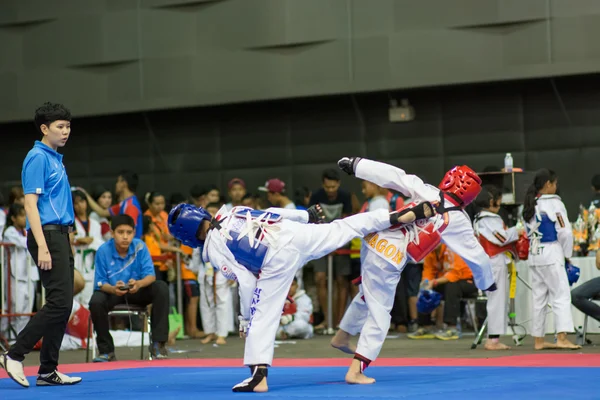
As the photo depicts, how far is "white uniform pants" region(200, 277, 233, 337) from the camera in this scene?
10.1 m

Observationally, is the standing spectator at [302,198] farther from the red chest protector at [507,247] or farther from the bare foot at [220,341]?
the red chest protector at [507,247]

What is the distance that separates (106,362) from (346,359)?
195 centimetres

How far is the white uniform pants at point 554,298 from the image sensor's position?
8344 millimetres

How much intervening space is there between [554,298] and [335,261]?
3322mm

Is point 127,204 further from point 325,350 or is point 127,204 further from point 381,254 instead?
point 381,254

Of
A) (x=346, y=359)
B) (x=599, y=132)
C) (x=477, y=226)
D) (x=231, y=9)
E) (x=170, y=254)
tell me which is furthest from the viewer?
(x=231, y=9)

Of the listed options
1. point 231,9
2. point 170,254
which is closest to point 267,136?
point 231,9

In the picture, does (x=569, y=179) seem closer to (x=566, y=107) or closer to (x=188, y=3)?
(x=566, y=107)

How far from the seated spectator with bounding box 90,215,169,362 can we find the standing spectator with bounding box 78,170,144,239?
1625 millimetres

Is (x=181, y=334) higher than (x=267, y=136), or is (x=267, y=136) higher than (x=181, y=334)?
(x=267, y=136)

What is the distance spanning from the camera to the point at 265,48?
44.2 ft

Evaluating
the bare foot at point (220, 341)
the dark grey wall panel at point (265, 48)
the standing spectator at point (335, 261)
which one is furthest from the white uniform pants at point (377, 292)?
the dark grey wall panel at point (265, 48)

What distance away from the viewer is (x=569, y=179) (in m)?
12.5

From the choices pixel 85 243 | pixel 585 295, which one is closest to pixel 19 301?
pixel 85 243
